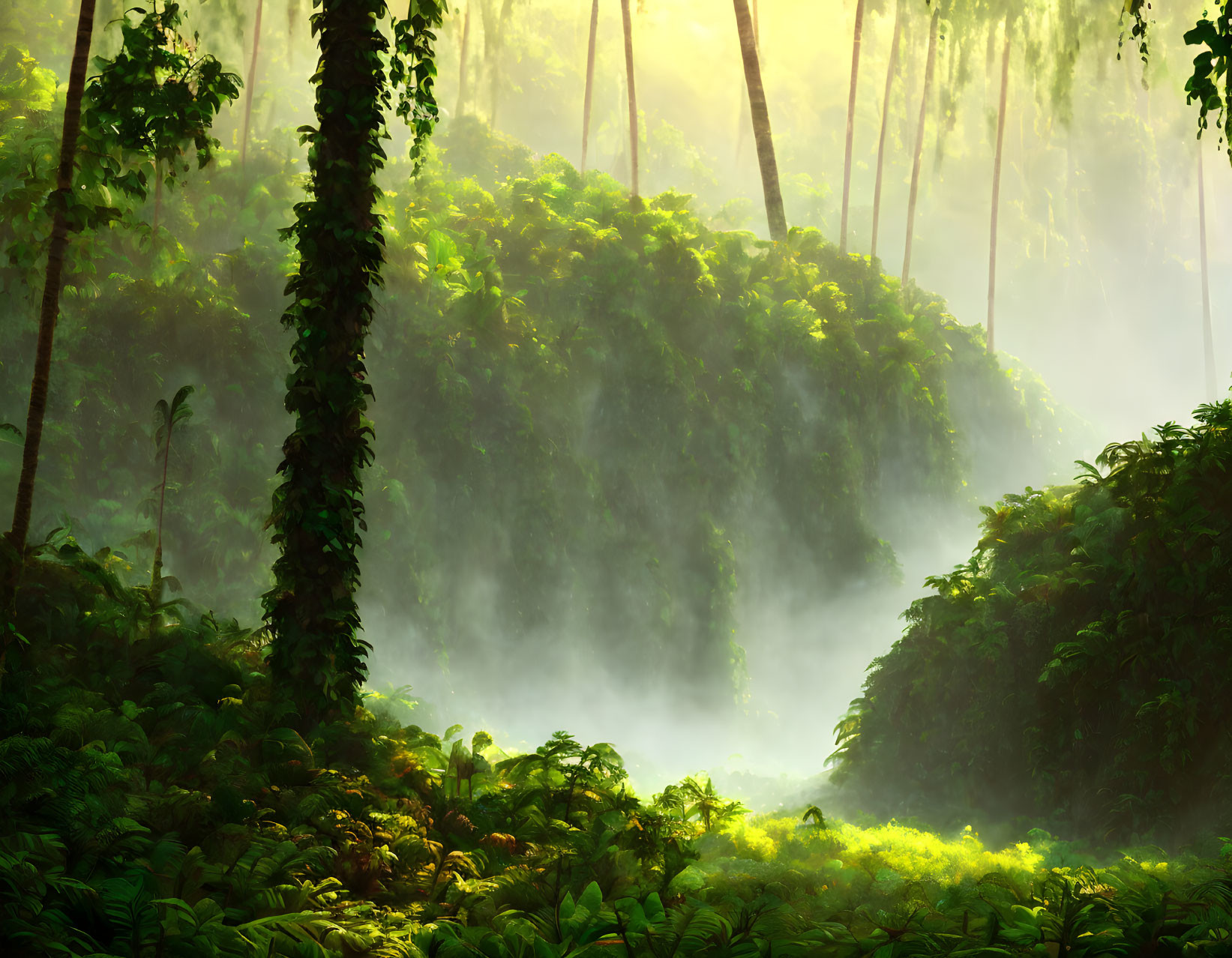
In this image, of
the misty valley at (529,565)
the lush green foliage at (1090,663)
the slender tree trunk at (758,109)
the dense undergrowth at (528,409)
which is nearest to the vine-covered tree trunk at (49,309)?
the misty valley at (529,565)

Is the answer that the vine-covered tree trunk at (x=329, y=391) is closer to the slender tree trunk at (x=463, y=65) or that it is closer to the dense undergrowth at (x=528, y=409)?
the dense undergrowth at (x=528, y=409)

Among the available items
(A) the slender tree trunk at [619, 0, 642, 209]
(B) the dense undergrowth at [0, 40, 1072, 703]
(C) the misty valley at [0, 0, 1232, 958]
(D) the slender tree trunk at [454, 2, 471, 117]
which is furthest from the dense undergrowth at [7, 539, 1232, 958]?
(D) the slender tree trunk at [454, 2, 471, 117]

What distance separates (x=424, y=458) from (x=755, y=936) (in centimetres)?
1156

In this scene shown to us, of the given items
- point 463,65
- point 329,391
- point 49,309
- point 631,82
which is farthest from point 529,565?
point 463,65

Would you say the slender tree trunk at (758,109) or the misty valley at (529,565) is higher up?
the slender tree trunk at (758,109)

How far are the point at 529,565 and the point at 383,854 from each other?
34.0 ft

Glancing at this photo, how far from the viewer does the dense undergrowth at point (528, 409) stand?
12602 millimetres

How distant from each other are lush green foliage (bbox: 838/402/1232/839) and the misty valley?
0.16ft

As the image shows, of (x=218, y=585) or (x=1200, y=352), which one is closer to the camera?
(x=218, y=585)

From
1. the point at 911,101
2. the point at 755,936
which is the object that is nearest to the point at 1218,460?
the point at 755,936

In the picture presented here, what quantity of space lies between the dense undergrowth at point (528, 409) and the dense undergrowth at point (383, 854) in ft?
17.5

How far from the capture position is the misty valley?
476cm

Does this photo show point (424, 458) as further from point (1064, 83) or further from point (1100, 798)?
point (1064, 83)

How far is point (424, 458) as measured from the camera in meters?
14.8
